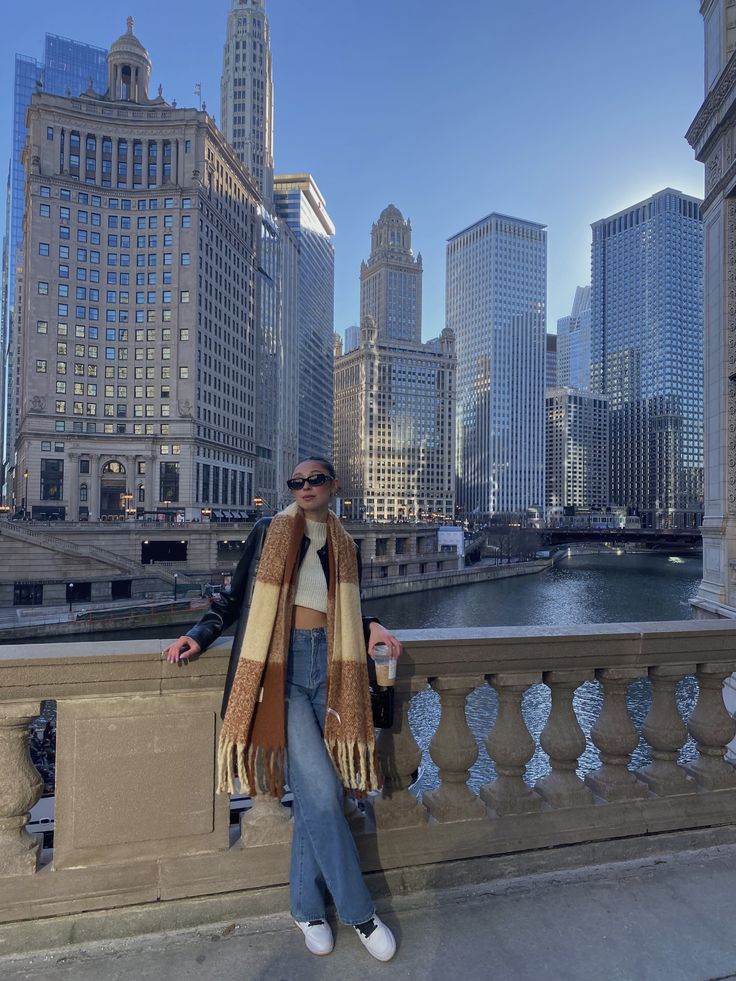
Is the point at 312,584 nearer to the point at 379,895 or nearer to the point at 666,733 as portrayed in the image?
the point at 379,895

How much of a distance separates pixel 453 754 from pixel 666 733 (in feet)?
4.92

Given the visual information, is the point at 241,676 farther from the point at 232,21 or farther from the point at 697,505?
the point at 697,505

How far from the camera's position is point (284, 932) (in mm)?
3213

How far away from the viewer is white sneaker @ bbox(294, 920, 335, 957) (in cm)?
302

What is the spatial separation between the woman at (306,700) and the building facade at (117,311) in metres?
85.4

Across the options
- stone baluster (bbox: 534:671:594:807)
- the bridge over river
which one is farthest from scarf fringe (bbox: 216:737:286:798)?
the bridge over river

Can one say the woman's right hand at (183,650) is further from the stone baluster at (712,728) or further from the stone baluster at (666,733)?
the stone baluster at (712,728)

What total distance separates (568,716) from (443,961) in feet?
5.14

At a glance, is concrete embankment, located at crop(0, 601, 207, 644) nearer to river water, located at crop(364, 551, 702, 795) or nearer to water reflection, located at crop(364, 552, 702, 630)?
water reflection, located at crop(364, 552, 702, 630)

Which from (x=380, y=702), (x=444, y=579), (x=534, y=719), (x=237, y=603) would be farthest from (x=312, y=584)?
(x=444, y=579)

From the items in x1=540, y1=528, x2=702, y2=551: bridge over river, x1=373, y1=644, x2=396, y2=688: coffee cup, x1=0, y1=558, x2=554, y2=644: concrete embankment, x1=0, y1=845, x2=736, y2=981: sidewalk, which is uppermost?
x1=373, y1=644, x2=396, y2=688: coffee cup

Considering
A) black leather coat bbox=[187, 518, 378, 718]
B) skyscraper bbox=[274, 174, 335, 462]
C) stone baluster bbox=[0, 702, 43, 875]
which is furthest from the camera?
skyscraper bbox=[274, 174, 335, 462]

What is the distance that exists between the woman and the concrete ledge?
0.42 m

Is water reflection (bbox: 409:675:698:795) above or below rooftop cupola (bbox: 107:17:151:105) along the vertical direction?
below
